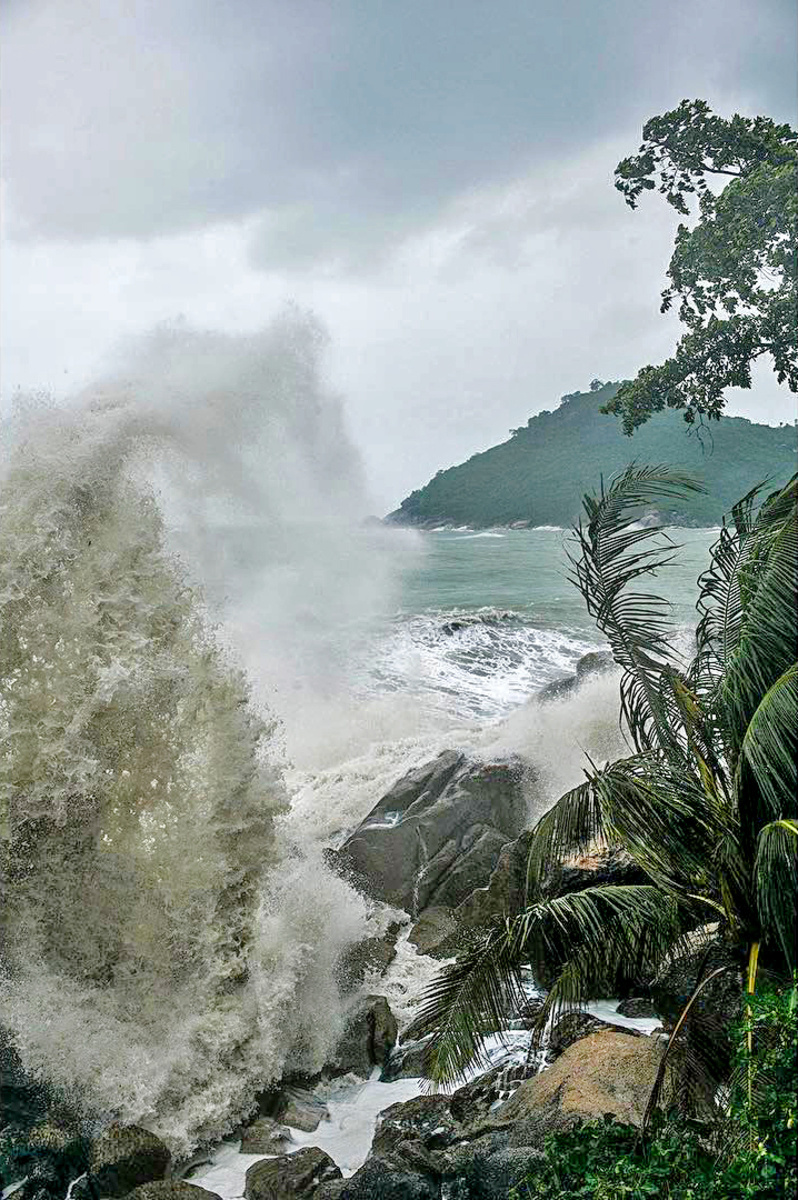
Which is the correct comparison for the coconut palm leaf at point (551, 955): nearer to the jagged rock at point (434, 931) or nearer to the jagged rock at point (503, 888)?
the jagged rock at point (503, 888)

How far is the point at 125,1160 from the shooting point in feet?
21.9

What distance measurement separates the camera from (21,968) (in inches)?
327

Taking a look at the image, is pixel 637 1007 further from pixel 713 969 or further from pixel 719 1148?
pixel 719 1148

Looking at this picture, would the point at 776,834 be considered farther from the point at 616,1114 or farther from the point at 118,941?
the point at 118,941

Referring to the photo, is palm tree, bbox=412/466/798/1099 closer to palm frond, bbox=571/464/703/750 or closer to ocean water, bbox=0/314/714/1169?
palm frond, bbox=571/464/703/750

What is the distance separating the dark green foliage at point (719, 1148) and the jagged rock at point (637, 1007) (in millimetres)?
2860

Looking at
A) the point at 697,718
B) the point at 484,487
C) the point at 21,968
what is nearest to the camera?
the point at 697,718

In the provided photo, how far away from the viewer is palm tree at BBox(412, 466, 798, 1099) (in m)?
4.70

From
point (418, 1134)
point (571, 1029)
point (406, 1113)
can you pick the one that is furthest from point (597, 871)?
point (418, 1134)

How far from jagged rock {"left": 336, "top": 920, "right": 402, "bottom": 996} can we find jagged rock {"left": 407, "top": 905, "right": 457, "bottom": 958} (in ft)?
1.13

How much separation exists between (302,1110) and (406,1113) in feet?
3.68

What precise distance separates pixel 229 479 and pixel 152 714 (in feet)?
11.6

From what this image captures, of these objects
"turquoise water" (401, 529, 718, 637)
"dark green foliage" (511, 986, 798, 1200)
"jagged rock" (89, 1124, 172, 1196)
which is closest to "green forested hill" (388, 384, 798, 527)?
"turquoise water" (401, 529, 718, 637)

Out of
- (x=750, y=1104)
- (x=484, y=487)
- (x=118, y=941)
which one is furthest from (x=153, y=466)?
(x=484, y=487)
